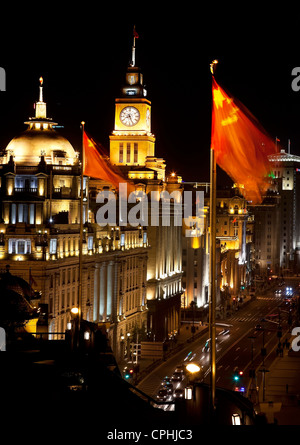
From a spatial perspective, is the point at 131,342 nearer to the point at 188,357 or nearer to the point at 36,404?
the point at 188,357

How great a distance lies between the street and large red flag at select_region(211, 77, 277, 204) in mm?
43487

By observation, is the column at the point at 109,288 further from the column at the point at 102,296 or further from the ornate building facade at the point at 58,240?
the column at the point at 102,296

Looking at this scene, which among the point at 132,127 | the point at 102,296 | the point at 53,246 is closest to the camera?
the point at 53,246

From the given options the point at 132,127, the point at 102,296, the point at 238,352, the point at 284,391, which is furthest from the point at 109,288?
the point at 132,127

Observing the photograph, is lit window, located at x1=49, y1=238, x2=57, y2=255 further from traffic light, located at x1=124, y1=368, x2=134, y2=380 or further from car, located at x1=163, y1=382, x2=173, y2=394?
car, located at x1=163, y1=382, x2=173, y2=394

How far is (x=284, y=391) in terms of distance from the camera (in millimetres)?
76938

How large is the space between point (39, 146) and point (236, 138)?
70.8 meters

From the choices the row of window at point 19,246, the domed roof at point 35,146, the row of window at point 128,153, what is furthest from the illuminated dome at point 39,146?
the row of window at point 128,153

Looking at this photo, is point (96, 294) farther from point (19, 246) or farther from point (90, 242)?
point (19, 246)

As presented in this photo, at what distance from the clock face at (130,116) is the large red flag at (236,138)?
112432mm

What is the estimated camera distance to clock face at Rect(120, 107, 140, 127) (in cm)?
14575

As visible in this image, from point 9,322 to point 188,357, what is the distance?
56.7 metres

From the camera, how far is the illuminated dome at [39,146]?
102 meters
